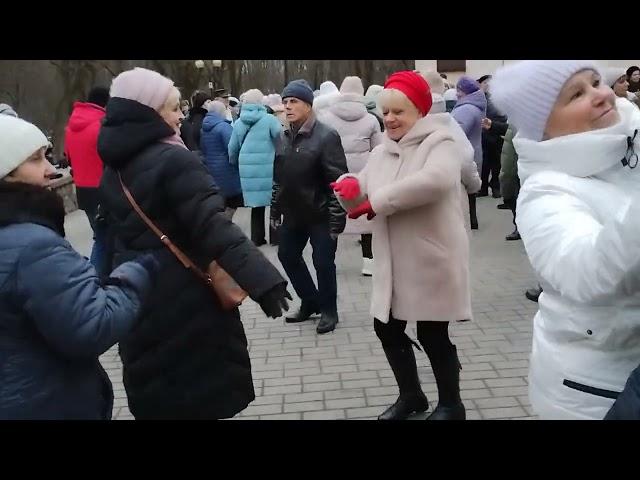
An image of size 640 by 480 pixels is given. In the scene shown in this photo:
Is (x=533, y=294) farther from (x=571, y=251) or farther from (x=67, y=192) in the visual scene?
(x=67, y=192)

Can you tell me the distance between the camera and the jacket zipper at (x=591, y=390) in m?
1.74

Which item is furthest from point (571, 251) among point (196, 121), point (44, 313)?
point (196, 121)

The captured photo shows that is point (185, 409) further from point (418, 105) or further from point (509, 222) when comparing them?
point (509, 222)

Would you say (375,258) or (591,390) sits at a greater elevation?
(591,390)

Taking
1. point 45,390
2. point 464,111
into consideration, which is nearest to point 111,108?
point 45,390

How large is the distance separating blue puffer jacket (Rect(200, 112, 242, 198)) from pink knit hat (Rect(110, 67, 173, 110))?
20.3 feet

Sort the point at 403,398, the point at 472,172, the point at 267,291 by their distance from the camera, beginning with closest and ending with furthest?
the point at 267,291 → the point at 403,398 → the point at 472,172

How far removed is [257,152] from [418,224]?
15.7 feet

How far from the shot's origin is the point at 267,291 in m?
2.41

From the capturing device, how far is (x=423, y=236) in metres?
3.25

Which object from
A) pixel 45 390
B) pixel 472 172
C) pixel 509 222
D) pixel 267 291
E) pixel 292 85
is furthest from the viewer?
pixel 509 222

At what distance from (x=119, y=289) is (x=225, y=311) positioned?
1.96 feet

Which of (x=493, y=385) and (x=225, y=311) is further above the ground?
(x=225, y=311)

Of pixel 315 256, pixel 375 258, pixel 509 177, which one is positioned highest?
pixel 375 258
